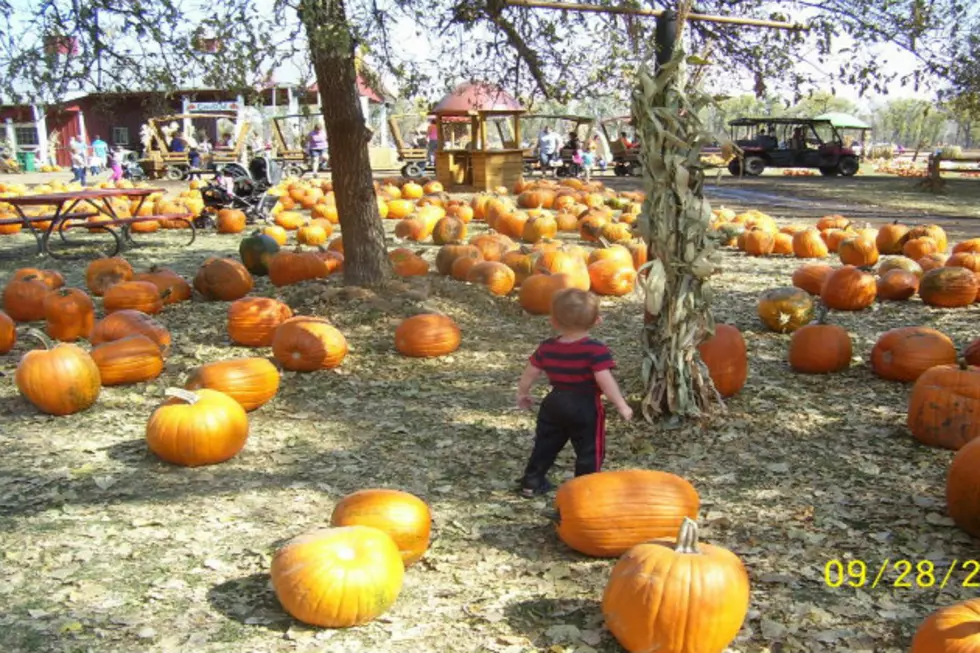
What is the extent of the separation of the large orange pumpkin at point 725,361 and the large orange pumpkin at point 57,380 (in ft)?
13.3

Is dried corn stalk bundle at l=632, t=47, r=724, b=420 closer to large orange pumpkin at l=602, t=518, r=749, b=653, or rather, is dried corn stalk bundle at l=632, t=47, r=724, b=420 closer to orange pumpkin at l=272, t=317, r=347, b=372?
large orange pumpkin at l=602, t=518, r=749, b=653

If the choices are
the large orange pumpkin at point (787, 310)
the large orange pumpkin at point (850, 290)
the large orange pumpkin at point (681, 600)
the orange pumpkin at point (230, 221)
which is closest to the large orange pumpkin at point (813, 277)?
the large orange pumpkin at point (850, 290)

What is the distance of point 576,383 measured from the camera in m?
3.91

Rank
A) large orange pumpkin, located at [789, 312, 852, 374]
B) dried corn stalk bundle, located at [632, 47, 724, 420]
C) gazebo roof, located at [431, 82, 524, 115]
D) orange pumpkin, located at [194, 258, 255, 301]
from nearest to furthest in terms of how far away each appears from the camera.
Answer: dried corn stalk bundle, located at [632, 47, 724, 420]
large orange pumpkin, located at [789, 312, 852, 374]
orange pumpkin, located at [194, 258, 255, 301]
gazebo roof, located at [431, 82, 524, 115]

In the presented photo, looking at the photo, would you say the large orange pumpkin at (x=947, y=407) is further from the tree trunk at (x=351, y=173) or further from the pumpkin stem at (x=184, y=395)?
the tree trunk at (x=351, y=173)

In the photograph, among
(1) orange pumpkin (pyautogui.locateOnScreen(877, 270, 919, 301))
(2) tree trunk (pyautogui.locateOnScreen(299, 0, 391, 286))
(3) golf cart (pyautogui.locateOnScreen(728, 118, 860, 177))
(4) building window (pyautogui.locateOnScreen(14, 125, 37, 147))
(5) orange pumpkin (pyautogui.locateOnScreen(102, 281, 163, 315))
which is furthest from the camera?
(4) building window (pyautogui.locateOnScreen(14, 125, 37, 147))

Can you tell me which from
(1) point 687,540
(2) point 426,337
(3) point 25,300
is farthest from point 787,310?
(3) point 25,300

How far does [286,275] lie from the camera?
27.8 ft

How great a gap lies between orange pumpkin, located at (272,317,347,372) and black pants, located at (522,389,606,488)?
2.52 metres

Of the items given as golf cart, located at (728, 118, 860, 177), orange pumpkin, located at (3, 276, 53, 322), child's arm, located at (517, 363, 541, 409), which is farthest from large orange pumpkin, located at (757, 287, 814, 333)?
golf cart, located at (728, 118, 860, 177)

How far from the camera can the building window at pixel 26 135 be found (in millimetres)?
43916

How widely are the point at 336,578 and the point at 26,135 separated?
49.7 meters

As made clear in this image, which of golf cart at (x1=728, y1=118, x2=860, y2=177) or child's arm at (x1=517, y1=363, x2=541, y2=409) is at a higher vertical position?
golf cart at (x1=728, y1=118, x2=860, y2=177)

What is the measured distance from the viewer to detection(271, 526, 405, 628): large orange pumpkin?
2938 millimetres
